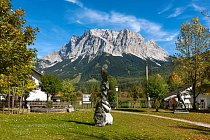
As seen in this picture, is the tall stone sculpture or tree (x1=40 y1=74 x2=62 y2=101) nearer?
the tall stone sculpture

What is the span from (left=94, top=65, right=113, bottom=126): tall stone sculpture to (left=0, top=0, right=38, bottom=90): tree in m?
10.2

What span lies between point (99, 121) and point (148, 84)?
3114 centimetres

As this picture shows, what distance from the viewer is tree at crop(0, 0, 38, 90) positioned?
26.5 m

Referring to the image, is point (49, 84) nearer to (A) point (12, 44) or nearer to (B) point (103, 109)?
(A) point (12, 44)

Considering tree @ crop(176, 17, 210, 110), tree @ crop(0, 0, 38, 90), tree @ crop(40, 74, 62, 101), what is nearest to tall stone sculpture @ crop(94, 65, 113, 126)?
tree @ crop(0, 0, 38, 90)

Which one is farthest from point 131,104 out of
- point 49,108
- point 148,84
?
point 49,108

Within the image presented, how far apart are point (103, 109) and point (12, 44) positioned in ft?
39.3

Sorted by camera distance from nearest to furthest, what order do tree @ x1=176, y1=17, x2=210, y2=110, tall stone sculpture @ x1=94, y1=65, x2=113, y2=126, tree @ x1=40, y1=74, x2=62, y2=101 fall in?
tall stone sculpture @ x1=94, y1=65, x2=113, y2=126 → tree @ x1=176, y1=17, x2=210, y2=110 → tree @ x1=40, y1=74, x2=62, y2=101

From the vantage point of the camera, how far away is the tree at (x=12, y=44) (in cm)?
2653

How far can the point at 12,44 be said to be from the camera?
87.7 ft

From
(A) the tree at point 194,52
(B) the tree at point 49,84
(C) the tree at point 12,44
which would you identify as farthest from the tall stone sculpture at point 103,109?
(B) the tree at point 49,84

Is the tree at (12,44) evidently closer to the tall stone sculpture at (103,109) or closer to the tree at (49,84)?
the tall stone sculpture at (103,109)

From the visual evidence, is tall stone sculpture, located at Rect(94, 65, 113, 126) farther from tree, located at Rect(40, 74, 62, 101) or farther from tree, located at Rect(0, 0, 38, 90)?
tree, located at Rect(40, 74, 62, 101)

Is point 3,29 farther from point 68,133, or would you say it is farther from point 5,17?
point 68,133
